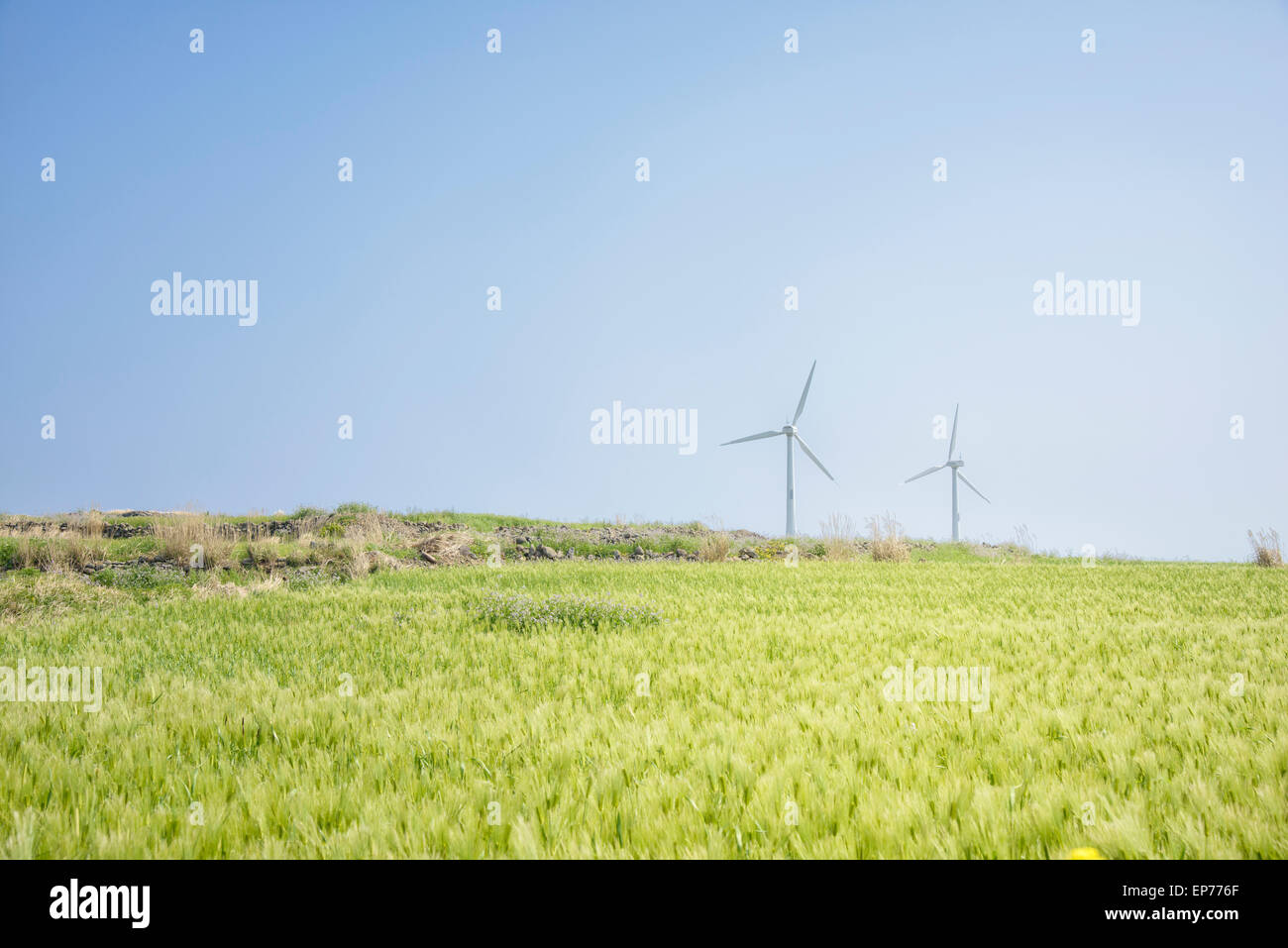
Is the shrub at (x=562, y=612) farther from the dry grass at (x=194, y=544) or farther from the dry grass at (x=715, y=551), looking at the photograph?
the dry grass at (x=194, y=544)

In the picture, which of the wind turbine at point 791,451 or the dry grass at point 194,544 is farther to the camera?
the wind turbine at point 791,451

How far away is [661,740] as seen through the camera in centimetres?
387

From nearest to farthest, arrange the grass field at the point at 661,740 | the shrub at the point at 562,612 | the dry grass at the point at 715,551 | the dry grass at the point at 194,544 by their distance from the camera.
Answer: the grass field at the point at 661,740 → the shrub at the point at 562,612 → the dry grass at the point at 194,544 → the dry grass at the point at 715,551

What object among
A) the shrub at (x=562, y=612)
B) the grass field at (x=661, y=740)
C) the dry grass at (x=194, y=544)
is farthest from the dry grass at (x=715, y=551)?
the dry grass at (x=194, y=544)

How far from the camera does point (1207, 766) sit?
3.48 m

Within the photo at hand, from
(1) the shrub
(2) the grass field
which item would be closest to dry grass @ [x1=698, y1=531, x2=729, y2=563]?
Answer: (1) the shrub

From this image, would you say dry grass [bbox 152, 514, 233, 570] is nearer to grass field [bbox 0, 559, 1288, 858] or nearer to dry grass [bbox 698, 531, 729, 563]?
grass field [bbox 0, 559, 1288, 858]

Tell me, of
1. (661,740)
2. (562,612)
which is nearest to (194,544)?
(562,612)

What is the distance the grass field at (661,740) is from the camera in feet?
9.16

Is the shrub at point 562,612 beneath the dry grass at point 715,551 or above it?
above

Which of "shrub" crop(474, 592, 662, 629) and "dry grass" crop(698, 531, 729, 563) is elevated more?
"shrub" crop(474, 592, 662, 629)

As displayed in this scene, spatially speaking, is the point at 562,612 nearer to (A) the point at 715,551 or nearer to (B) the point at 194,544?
(A) the point at 715,551

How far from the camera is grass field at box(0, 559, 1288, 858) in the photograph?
2791mm

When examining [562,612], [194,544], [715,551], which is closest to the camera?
[562,612]
